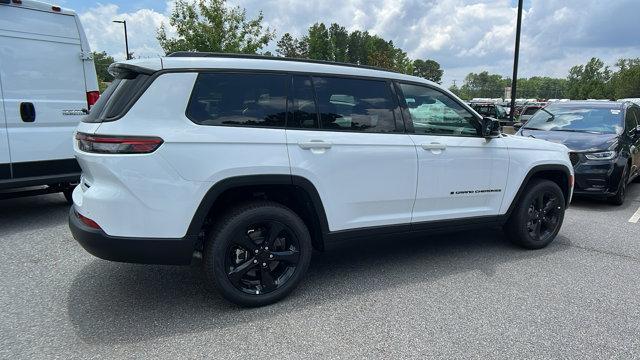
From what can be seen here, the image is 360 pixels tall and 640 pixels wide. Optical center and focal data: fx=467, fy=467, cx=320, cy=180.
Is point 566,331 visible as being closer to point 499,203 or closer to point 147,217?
point 499,203

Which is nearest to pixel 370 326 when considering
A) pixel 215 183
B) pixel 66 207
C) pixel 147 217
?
pixel 215 183

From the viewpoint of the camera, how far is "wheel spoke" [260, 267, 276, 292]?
3541 millimetres

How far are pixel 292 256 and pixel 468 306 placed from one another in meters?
1.42

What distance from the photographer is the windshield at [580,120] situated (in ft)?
26.3

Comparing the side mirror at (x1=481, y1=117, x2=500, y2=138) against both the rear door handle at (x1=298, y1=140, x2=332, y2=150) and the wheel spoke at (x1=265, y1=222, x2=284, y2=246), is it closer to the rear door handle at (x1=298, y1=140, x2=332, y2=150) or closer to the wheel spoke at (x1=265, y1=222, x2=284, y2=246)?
the rear door handle at (x1=298, y1=140, x2=332, y2=150)

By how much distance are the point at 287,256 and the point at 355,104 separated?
1357mm

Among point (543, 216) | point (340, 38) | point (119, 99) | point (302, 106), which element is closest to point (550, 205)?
point (543, 216)

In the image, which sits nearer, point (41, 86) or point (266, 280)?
point (266, 280)

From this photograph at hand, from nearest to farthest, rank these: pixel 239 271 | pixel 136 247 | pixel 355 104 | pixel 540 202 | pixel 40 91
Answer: pixel 136 247, pixel 239 271, pixel 355 104, pixel 540 202, pixel 40 91

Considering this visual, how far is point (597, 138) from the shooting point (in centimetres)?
758

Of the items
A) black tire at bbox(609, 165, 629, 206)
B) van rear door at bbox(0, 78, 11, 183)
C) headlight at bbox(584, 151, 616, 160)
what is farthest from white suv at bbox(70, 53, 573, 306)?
black tire at bbox(609, 165, 629, 206)

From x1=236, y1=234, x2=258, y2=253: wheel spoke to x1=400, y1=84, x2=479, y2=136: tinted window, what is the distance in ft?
5.72

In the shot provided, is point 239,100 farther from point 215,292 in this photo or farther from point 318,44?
point 318,44

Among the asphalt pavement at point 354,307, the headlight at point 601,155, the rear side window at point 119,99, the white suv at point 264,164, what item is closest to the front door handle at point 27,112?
the asphalt pavement at point 354,307
